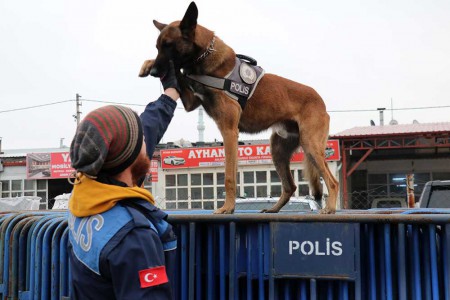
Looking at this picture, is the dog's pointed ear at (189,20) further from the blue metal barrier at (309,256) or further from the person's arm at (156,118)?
the blue metal barrier at (309,256)

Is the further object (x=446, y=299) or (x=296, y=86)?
(x=296, y=86)

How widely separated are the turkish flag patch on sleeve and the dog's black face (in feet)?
5.61

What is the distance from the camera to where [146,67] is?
3141 mm

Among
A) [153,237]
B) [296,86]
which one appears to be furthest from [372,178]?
[153,237]

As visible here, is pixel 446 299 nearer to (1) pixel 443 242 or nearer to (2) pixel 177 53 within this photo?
(1) pixel 443 242

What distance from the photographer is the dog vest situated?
330 centimetres

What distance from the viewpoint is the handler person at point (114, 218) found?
1.56 metres

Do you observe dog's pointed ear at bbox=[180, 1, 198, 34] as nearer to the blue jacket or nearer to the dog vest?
the dog vest

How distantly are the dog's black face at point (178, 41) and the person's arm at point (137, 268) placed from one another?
1653mm

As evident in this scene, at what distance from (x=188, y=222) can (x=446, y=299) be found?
130 centimetres

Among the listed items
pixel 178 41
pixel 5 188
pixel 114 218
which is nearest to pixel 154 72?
pixel 178 41

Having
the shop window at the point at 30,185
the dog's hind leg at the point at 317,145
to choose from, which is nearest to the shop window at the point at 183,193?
the shop window at the point at 30,185

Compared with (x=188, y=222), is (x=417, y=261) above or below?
below

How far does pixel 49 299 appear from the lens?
2924 millimetres
